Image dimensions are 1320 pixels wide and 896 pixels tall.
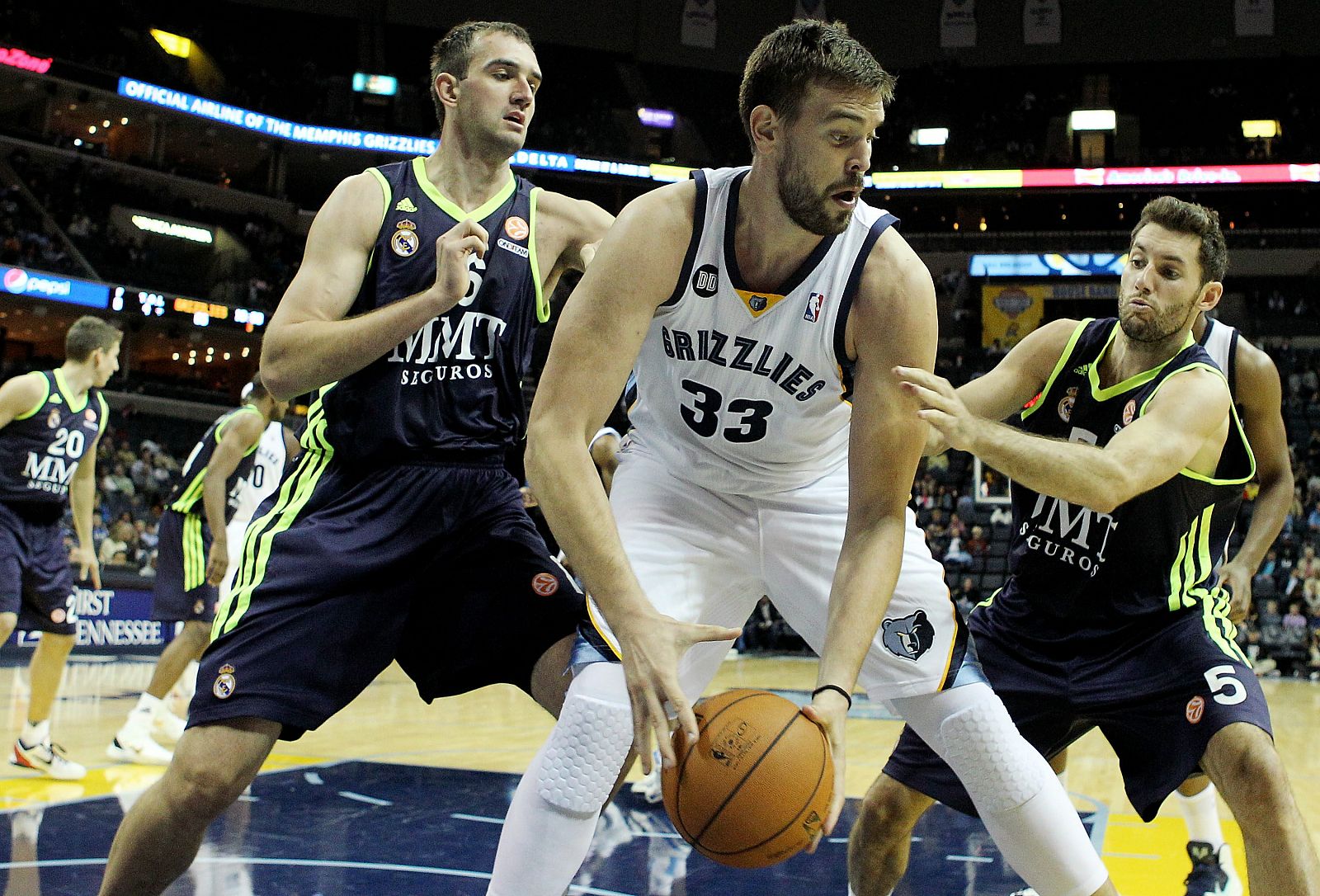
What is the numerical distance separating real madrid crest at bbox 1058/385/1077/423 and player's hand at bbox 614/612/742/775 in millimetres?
2049

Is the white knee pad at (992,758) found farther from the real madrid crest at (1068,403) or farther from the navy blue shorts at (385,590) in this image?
the real madrid crest at (1068,403)

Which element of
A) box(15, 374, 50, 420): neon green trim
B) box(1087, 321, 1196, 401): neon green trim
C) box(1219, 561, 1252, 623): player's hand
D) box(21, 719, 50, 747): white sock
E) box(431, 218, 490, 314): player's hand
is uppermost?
box(431, 218, 490, 314): player's hand

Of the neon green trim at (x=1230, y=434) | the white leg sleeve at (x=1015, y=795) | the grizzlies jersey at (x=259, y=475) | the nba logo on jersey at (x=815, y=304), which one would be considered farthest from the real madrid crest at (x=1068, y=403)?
the grizzlies jersey at (x=259, y=475)

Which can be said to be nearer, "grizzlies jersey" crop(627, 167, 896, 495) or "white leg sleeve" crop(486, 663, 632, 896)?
"white leg sleeve" crop(486, 663, 632, 896)

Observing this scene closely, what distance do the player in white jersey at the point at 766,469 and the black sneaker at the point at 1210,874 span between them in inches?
74.7

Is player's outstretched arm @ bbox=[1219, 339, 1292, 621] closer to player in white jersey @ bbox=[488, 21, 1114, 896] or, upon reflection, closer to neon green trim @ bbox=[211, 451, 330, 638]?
player in white jersey @ bbox=[488, 21, 1114, 896]

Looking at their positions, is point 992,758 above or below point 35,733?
above

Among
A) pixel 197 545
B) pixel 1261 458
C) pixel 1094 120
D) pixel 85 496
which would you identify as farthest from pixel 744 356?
pixel 1094 120

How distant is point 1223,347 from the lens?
160 inches

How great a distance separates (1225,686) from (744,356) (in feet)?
5.52

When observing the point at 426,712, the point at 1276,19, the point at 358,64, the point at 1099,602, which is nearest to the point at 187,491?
the point at 426,712

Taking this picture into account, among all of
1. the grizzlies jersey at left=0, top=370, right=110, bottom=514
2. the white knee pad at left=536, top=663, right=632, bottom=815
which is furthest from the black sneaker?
the grizzlies jersey at left=0, top=370, right=110, bottom=514

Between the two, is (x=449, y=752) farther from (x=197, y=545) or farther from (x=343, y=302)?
(x=343, y=302)

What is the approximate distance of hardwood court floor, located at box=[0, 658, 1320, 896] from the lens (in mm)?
4863
